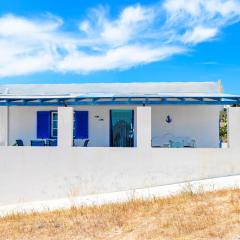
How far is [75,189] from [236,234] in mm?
8292

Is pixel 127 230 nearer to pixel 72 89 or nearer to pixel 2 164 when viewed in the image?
pixel 2 164

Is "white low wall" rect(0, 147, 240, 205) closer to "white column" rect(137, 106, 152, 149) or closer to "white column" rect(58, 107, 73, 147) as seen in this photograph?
"white column" rect(58, 107, 73, 147)

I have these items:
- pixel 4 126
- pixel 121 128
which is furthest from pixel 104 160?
pixel 4 126

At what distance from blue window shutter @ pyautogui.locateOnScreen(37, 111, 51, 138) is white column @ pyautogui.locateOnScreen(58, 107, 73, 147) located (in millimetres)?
4173

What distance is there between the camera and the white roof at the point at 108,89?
1981 centimetres

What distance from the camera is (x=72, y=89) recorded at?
69.2 ft

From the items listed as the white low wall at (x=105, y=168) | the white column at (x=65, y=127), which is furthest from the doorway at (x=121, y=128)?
the white low wall at (x=105, y=168)

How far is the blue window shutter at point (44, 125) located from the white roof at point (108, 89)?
43.2 inches

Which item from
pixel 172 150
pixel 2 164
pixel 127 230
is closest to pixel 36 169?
pixel 2 164

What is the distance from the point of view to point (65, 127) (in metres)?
15.2

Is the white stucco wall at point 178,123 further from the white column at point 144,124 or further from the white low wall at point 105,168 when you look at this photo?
the white low wall at point 105,168

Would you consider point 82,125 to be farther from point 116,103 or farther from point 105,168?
point 105,168

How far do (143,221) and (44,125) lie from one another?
11.7 m

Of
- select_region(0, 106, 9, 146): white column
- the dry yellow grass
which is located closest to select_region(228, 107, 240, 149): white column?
the dry yellow grass
